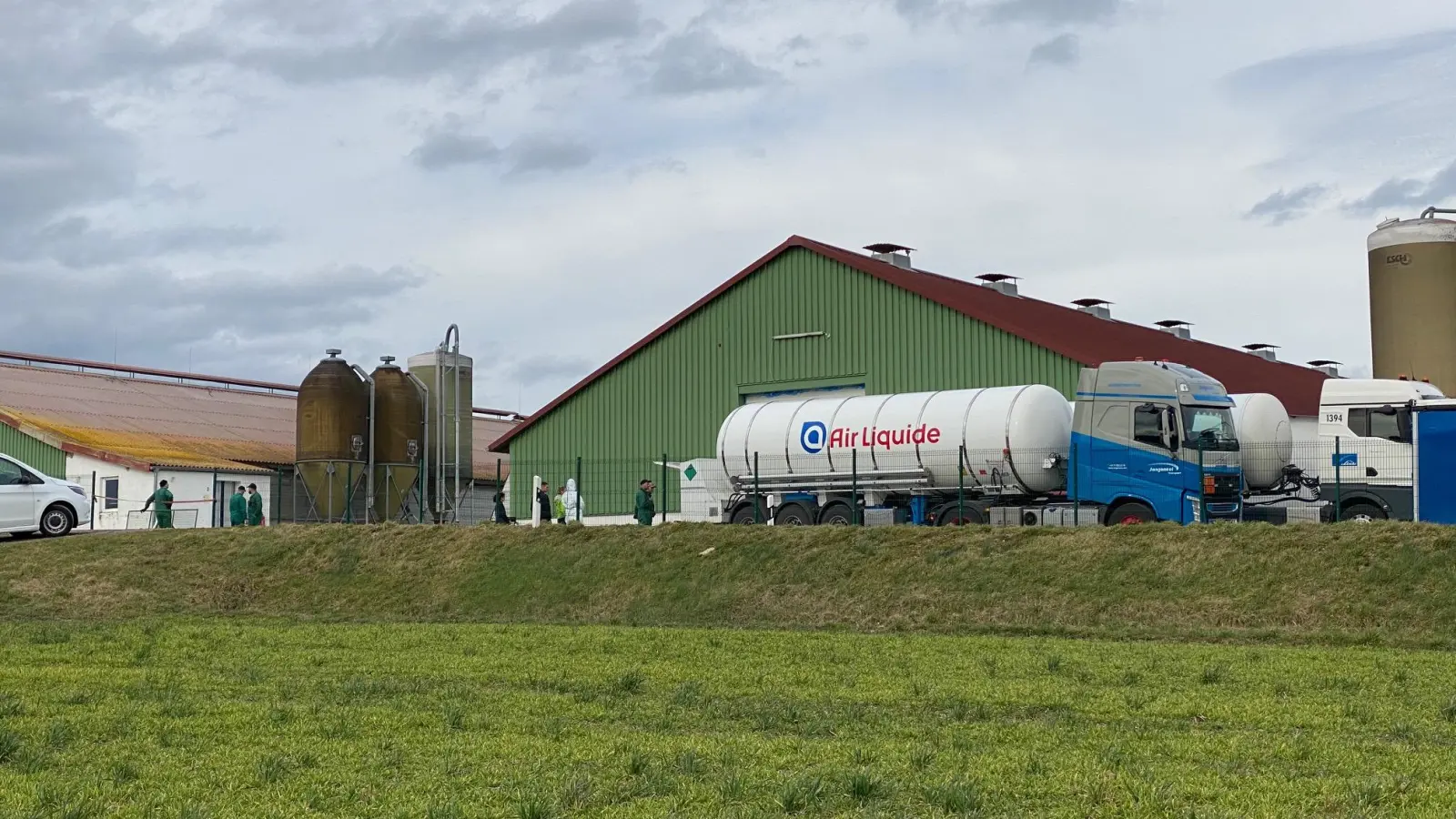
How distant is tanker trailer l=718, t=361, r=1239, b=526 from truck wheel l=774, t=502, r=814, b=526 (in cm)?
2

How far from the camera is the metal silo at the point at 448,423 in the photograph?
156 ft

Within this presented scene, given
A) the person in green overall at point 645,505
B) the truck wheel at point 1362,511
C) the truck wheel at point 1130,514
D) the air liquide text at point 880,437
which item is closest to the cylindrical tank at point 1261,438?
the truck wheel at point 1362,511

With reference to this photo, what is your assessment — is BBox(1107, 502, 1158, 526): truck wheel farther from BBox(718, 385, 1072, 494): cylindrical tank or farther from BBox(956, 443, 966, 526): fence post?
BBox(956, 443, 966, 526): fence post

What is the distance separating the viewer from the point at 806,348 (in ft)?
136

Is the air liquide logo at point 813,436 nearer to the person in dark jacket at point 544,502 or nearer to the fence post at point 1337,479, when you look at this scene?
the person in dark jacket at point 544,502

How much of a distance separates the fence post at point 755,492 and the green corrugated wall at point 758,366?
6.08 m

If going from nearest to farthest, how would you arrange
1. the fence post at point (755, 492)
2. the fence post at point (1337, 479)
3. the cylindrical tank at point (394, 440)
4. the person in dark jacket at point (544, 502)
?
1. the fence post at point (1337, 479)
2. the fence post at point (755, 492)
3. the person in dark jacket at point (544, 502)
4. the cylindrical tank at point (394, 440)

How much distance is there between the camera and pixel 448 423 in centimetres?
4872

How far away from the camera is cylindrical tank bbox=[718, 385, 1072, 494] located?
30797 mm

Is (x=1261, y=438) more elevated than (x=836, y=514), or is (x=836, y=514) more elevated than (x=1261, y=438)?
(x=1261, y=438)

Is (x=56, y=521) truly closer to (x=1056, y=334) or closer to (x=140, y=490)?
(x=140, y=490)

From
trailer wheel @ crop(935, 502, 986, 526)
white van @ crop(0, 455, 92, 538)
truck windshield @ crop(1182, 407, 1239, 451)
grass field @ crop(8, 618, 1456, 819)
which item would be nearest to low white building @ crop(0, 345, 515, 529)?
white van @ crop(0, 455, 92, 538)

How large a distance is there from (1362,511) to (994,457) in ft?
23.4

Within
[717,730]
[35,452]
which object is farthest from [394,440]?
[717,730]
